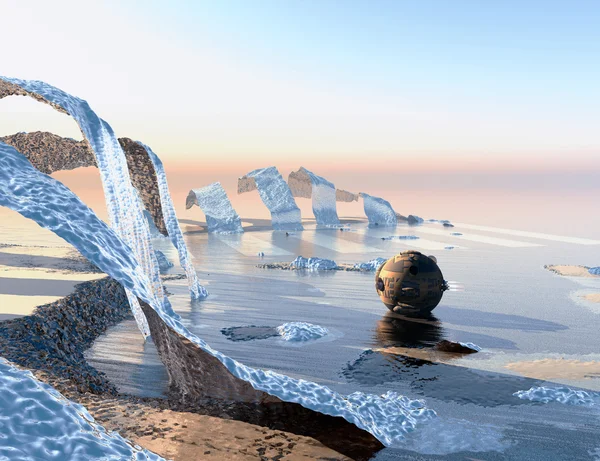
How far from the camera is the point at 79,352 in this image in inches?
431

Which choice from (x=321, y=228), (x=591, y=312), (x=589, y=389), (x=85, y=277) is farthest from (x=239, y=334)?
(x=321, y=228)

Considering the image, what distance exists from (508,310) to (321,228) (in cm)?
2981

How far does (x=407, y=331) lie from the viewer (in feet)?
44.5

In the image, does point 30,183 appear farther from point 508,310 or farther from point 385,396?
point 508,310

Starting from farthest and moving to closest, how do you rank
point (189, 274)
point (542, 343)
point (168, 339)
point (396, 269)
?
1. point (189, 274)
2. point (396, 269)
3. point (542, 343)
4. point (168, 339)

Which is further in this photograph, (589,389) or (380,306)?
(380,306)

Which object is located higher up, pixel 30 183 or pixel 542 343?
pixel 30 183

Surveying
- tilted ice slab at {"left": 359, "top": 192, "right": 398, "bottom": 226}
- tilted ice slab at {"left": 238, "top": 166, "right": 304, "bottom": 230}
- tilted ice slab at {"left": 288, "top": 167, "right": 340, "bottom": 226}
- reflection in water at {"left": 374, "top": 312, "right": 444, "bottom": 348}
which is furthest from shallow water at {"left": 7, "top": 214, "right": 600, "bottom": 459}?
tilted ice slab at {"left": 359, "top": 192, "right": 398, "bottom": 226}

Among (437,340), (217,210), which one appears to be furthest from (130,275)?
(217,210)

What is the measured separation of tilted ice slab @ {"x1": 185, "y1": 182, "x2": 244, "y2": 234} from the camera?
41.5 m

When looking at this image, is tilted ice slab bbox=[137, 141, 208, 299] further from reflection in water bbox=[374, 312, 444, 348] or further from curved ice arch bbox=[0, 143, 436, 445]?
curved ice arch bbox=[0, 143, 436, 445]

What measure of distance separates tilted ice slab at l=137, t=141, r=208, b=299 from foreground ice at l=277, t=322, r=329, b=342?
14.6 feet

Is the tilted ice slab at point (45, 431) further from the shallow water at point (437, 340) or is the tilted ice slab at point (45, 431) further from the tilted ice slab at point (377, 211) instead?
the tilted ice slab at point (377, 211)

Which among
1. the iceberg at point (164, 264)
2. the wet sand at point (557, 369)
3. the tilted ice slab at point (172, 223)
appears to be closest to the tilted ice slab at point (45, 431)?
the wet sand at point (557, 369)
